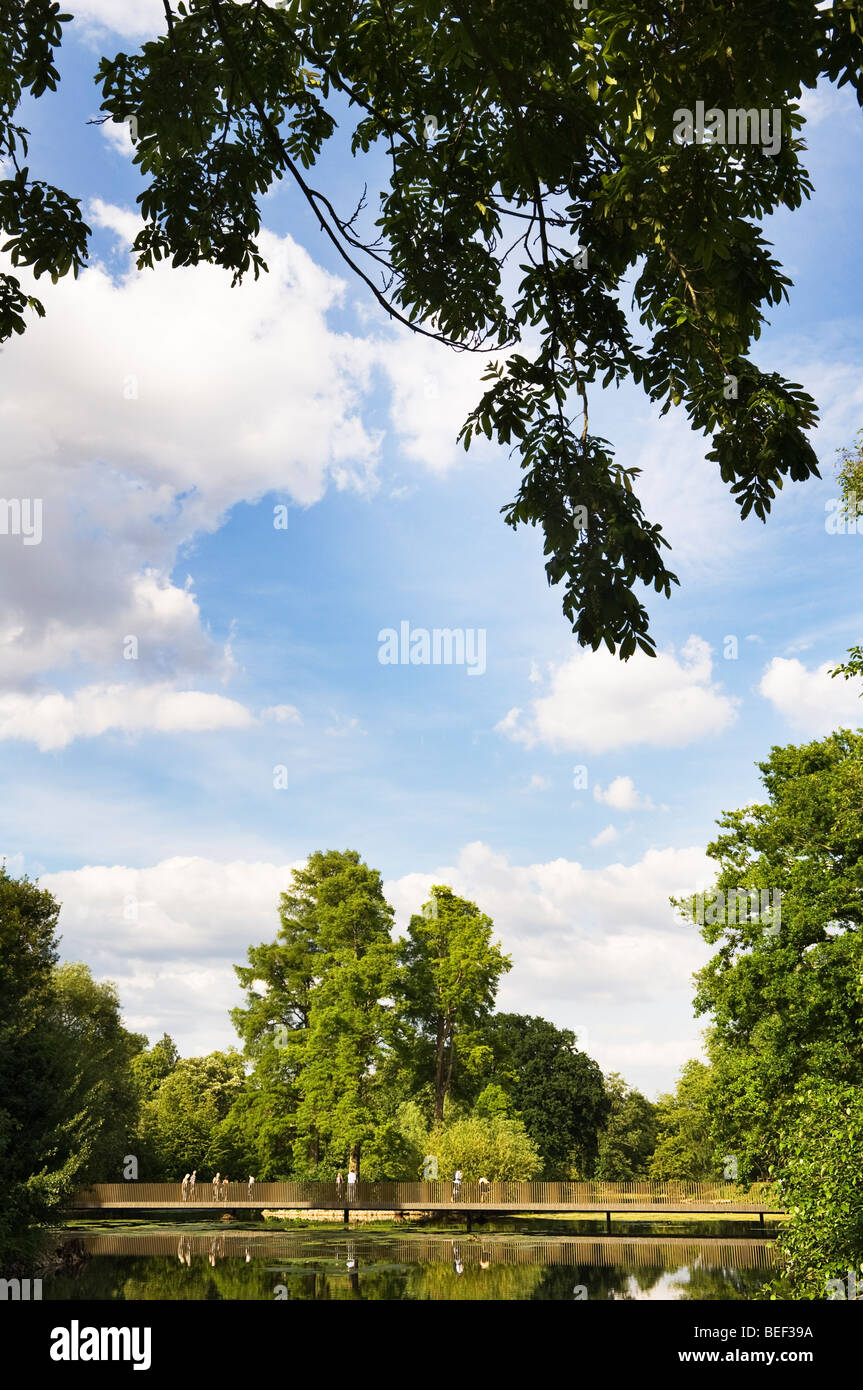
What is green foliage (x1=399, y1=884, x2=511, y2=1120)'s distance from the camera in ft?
146

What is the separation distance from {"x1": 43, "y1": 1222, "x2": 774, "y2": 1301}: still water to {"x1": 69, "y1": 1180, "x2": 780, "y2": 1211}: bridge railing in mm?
938

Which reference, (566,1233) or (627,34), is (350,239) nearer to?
(627,34)

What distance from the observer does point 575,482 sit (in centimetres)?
557

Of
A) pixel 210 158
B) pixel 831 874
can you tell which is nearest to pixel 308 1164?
pixel 831 874

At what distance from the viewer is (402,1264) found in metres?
28.2

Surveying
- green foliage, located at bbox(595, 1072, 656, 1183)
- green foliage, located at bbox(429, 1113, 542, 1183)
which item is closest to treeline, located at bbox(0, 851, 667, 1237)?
green foliage, located at bbox(429, 1113, 542, 1183)

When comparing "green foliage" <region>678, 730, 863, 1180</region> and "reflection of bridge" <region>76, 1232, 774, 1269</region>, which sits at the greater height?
"green foliage" <region>678, 730, 863, 1180</region>

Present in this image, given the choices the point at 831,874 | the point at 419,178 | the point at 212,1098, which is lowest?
the point at 212,1098

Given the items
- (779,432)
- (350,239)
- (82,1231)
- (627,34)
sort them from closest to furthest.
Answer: (627,34) → (779,432) → (350,239) → (82,1231)

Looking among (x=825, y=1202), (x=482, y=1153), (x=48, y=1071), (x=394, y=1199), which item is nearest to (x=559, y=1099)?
(x=482, y=1153)

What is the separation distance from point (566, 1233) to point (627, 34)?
136 feet
